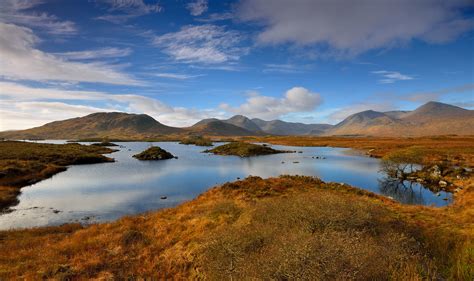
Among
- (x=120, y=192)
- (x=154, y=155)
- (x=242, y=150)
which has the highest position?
(x=242, y=150)

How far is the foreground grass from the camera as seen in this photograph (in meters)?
8.34

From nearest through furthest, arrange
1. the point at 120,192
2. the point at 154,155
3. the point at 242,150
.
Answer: the point at 120,192
the point at 154,155
the point at 242,150

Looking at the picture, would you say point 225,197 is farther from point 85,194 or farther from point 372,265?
point 85,194

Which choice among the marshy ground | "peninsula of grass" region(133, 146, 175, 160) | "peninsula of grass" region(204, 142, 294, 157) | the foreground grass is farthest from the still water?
"peninsula of grass" region(204, 142, 294, 157)

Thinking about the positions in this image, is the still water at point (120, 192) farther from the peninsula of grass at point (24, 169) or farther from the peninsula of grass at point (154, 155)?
the peninsula of grass at point (154, 155)

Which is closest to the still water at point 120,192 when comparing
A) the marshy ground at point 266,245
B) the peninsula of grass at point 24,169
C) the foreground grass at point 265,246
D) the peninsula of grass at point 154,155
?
the peninsula of grass at point 24,169

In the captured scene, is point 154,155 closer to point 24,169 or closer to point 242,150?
point 242,150

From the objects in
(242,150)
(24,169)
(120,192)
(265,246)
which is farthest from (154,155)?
(265,246)

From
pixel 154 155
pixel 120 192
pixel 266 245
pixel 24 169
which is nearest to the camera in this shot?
pixel 266 245

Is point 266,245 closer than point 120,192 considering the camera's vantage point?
Yes

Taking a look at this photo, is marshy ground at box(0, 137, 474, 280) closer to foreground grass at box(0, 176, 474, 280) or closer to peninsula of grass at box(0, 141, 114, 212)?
foreground grass at box(0, 176, 474, 280)

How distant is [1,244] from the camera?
64.5 feet

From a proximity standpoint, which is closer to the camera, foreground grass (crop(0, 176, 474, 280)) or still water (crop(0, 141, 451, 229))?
foreground grass (crop(0, 176, 474, 280))

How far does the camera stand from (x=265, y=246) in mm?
11289
